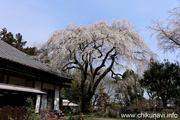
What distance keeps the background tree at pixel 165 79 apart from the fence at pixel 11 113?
11143 millimetres

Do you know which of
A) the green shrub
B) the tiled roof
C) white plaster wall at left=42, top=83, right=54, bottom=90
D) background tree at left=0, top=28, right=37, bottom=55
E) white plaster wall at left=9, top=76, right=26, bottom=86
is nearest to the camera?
the green shrub

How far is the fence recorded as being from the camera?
488 centimetres

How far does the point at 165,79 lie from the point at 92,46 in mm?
7492

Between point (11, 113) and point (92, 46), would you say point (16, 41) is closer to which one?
point (92, 46)

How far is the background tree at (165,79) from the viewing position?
1199cm

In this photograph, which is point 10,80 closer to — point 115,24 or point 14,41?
point 115,24

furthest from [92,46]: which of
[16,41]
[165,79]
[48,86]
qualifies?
[16,41]

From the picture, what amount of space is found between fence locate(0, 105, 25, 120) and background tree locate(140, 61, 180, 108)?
11.1 m

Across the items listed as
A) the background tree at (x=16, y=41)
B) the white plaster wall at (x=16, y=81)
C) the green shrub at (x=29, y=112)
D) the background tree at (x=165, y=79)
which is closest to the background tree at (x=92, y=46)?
the background tree at (x=165, y=79)

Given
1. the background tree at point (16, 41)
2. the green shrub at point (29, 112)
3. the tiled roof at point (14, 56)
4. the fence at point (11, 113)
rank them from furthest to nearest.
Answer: the background tree at point (16, 41), the tiled roof at point (14, 56), the green shrub at point (29, 112), the fence at point (11, 113)

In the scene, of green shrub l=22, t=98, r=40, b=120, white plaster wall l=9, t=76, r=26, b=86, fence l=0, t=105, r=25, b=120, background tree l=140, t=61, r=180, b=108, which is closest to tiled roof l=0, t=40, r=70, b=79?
white plaster wall l=9, t=76, r=26, b=86

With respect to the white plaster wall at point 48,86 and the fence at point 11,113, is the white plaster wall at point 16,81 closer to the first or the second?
the white plaster wall at point 48,86

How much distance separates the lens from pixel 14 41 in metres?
23.0

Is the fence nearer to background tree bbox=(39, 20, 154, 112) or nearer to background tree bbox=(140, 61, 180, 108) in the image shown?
background tree bbox=(39, 20, 154, 112)
